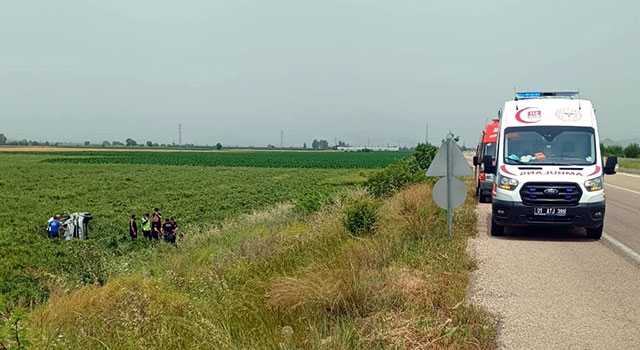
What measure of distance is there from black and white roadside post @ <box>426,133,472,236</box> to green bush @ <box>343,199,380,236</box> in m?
1.80

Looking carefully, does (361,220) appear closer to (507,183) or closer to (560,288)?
(507,183)

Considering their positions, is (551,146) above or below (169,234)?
above

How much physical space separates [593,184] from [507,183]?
1590 mm

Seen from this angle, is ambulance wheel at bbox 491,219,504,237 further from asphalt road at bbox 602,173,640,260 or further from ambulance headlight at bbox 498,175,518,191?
asphalt road at bbox 602,173,640,260

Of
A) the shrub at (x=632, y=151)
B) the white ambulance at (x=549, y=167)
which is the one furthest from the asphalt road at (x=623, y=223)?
the shrub at (x=632, y=151)

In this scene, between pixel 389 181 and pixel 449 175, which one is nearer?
pixel 449 175

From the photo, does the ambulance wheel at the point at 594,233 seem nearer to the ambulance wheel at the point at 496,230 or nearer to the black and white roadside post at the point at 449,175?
the ambulance wheel at the point at 496,230

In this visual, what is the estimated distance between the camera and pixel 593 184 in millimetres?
9766

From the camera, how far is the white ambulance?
9.76 metres

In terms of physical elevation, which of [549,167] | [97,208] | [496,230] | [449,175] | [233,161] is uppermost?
[549,167]

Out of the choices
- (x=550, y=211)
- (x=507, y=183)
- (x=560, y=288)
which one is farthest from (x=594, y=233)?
(x=560, y=288)

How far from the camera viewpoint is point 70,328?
6242 millimetres

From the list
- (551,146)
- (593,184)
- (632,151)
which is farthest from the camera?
(632,151)

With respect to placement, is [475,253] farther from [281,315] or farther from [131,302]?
[131,302]
